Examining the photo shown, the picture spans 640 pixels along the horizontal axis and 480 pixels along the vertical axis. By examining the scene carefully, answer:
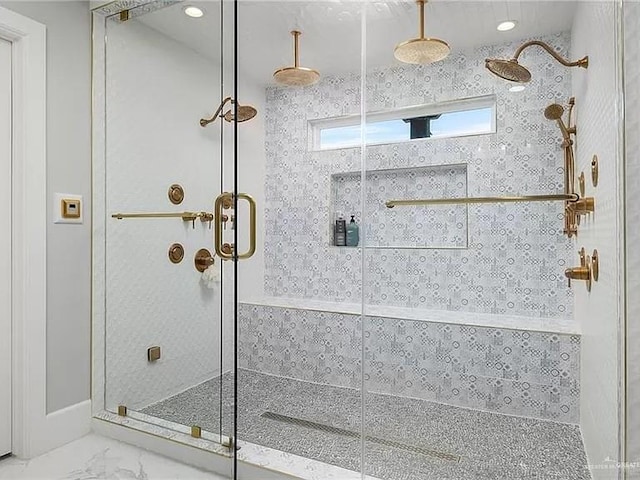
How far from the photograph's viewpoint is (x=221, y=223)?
1901mm

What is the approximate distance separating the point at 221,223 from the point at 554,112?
4.70 feet

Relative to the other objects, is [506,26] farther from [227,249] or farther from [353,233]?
[227,249]

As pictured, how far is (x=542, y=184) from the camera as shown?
1.73 m

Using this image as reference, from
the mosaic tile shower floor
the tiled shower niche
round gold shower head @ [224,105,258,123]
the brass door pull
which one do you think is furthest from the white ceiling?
the mosaic tile shower floor

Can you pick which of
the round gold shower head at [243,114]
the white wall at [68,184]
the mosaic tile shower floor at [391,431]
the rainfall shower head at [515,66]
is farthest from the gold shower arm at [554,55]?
the white wall at [68,184]

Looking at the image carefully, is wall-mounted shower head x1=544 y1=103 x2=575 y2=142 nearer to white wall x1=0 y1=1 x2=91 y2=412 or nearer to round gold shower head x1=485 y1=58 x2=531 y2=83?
round gold shower head x1=485 y1=58 x2=531 y2=83

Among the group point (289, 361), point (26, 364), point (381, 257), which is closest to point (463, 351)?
point (381, 257)

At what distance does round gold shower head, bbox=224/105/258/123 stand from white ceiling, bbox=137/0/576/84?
129mm

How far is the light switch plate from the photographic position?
2.06 metres

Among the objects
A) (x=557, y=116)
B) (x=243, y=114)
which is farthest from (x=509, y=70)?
(x=243, y=114)

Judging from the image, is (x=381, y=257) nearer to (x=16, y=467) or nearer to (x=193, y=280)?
(x=193, y=280)

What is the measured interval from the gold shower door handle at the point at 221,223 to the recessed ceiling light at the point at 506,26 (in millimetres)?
1250

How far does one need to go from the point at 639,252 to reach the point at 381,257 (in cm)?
100

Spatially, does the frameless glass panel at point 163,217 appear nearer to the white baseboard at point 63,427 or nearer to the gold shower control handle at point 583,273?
the white baseboard at point 63,427
